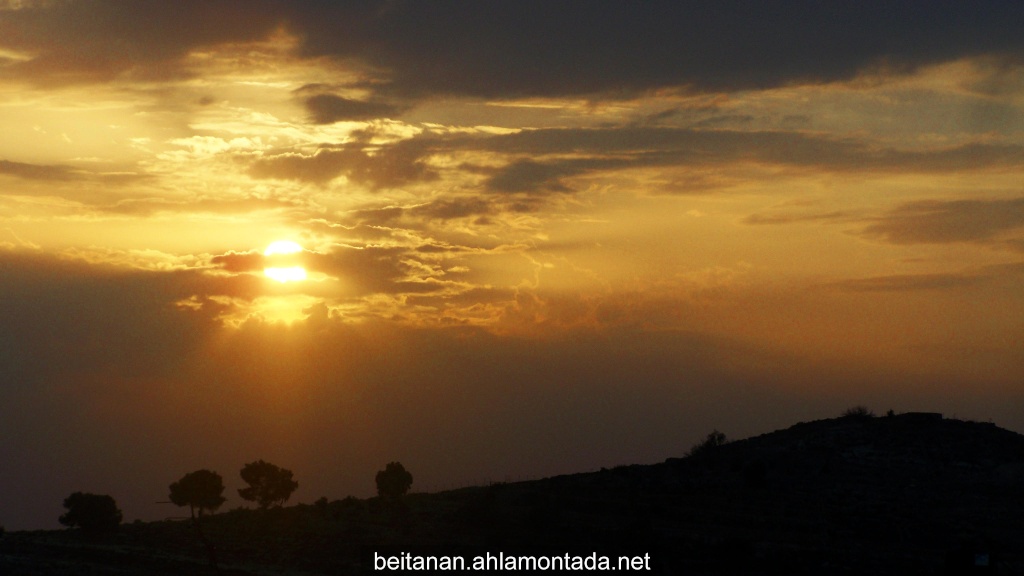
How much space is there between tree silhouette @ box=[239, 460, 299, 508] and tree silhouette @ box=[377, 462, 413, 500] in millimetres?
7463

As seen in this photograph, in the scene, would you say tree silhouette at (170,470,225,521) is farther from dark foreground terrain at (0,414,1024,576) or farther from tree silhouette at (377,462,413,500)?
tree silhouette at (377,462,413,500)

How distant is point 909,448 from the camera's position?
86750mm

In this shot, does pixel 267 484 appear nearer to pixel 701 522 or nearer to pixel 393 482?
pixel 393 482

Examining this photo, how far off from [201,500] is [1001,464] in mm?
61964

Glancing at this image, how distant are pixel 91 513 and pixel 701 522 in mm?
43132

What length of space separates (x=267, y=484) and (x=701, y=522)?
34.5 meters

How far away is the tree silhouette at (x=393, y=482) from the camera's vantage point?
81.7 m

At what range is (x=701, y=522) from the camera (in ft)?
234

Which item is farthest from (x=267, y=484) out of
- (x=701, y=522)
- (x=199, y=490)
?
(x=701, y=522)

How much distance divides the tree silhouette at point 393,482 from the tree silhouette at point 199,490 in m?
12.1

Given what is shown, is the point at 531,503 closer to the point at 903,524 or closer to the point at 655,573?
the point at 655,573

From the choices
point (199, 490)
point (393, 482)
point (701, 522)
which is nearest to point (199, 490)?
point (199, 490)

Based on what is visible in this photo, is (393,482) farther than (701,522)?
Yes

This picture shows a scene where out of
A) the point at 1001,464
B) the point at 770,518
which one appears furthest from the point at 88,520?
the point at 1001,464
